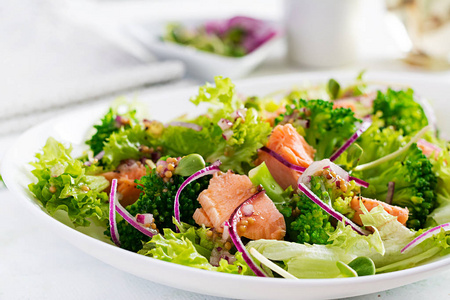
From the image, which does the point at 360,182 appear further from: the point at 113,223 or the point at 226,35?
the point at 226,35

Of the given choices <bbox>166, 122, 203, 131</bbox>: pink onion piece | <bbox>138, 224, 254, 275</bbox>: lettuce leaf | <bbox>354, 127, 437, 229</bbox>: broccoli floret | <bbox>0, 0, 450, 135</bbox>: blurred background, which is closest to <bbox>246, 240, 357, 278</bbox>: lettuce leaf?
<bbox>138, 224, 254, 275</bbox>: lettuce leaf

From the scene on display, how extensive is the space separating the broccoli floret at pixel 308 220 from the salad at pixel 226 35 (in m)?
3.12

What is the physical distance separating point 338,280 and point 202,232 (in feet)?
2.01

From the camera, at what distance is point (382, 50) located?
5.82 meters

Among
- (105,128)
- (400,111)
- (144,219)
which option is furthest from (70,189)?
(400,111)

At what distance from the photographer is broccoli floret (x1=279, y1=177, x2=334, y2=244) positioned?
6.13 ft

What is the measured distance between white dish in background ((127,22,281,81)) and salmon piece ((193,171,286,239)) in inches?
99.5

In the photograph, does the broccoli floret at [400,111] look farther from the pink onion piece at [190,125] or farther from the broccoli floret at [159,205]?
the broccoli floret at [159,205]

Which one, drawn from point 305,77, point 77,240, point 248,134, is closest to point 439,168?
point 248,134

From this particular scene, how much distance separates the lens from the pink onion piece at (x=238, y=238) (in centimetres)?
173

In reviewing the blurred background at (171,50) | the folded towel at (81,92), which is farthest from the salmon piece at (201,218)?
the blurred background at (171,50)

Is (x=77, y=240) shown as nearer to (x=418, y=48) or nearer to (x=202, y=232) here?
(x=202, y=232)

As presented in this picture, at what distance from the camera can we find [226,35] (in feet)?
17.3

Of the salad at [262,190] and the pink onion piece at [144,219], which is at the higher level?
the salad at [262,190]
